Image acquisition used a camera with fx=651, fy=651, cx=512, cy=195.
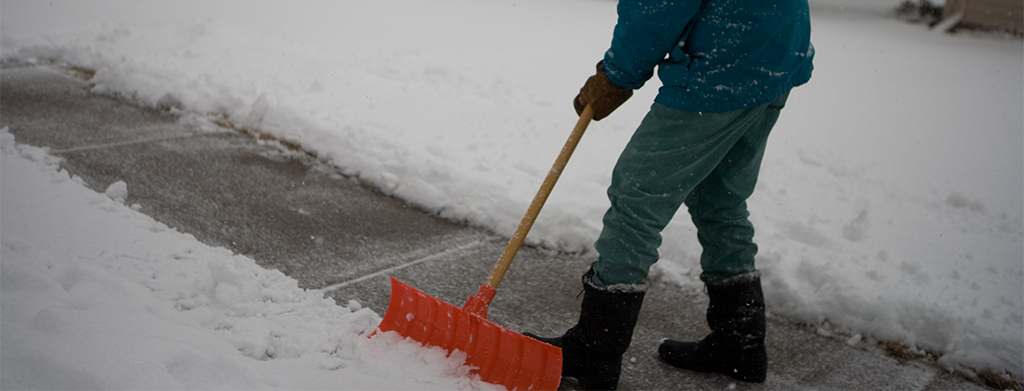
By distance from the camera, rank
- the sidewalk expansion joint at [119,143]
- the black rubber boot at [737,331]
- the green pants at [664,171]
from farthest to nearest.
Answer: the sidewalk expansion joint at [119,143], the black rubber boot at [737,331], the green pants at [664,171]

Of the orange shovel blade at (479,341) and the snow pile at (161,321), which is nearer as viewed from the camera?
the snow pile at (161,321)

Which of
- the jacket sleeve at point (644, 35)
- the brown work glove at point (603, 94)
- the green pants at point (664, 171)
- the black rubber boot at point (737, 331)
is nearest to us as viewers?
the jacket sleeve at point (644, 35)

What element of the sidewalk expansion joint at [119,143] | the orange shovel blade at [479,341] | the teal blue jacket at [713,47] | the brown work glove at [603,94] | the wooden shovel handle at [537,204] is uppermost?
the teal blue jacket at [713,47]

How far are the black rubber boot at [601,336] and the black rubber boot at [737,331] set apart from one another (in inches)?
15.2

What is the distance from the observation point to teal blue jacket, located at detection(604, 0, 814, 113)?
1.60m

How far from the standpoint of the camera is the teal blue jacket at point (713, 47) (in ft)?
5.24

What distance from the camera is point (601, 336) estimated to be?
1874 millimetres

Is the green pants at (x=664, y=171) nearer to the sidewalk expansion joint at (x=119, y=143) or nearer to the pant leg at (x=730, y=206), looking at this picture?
the pant leg at (x=730, y=206)

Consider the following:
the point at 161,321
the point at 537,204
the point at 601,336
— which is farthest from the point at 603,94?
the point at 161,321

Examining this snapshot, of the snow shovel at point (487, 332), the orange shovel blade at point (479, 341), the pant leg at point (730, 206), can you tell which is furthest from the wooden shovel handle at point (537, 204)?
the pant leg at point (730, 206)

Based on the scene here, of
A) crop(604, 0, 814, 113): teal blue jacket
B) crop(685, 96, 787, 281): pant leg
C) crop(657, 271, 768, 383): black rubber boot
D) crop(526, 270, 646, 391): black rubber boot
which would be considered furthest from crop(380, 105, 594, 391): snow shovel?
crop(657, 271, 768, 383): black rubber boot

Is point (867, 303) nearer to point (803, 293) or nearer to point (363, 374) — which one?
point (803, 293)

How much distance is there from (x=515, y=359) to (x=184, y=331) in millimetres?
946

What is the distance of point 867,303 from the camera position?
8.05 ft
